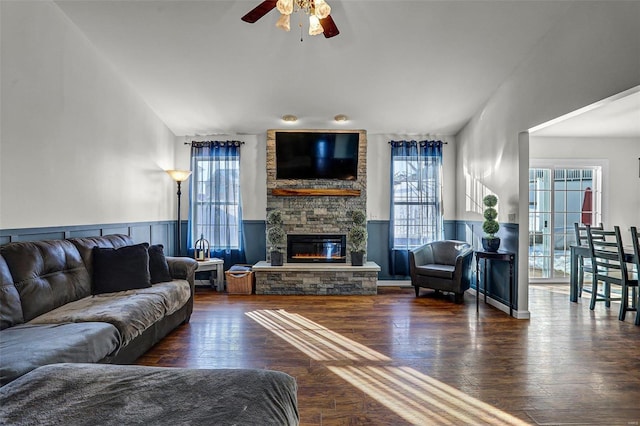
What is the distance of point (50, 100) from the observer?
10.6 feet

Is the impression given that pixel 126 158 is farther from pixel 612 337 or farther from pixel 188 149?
pixel 612 337

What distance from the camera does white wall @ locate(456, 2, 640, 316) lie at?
2.90 metres

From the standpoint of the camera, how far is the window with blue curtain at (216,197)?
5.99 meters

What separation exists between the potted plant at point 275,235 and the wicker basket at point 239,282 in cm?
44

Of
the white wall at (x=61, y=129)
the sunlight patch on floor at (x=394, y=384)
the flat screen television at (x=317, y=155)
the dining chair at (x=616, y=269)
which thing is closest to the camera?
the sunlight patch on floor at (x=394, y=384)

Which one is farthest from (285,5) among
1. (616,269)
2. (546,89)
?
(616,269)

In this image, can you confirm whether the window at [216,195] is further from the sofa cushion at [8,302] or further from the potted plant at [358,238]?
the sofa cushion at [8,302]

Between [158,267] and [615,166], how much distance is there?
751cm

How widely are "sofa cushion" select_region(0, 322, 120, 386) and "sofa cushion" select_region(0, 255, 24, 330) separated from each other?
7cm

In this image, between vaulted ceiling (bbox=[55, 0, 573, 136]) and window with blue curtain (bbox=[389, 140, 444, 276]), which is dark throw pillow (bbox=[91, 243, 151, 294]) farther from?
window with blue curtain (bbox=[389, 140, 444, 276])

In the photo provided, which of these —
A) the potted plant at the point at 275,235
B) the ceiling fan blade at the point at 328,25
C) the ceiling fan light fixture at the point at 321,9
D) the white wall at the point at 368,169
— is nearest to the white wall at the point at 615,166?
the white wall at the point at 368,169

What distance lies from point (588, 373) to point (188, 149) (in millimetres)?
6048

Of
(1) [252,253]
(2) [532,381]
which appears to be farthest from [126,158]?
(2) [532,381]

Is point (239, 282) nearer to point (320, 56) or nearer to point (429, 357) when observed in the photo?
point (429, 357)
